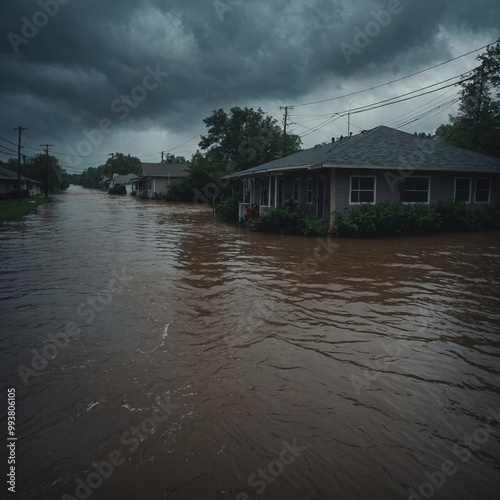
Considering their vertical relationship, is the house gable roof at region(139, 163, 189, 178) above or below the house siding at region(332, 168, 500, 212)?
above

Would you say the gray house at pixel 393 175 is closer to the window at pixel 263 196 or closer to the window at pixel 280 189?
the window at pixel 280 189

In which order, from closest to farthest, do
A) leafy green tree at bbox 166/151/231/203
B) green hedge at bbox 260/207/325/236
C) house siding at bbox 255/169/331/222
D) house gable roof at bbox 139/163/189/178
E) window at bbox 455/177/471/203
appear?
green hedge at bbox 260/207/325/236, house siding at bbox 255/169/331/222, window at bbox 455/177/471/203, leafy green tree at bbox 166/151/231/203, house gable roof at bbox 139/163/189/178

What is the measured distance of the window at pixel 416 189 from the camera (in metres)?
18.5

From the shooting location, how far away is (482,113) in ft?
112

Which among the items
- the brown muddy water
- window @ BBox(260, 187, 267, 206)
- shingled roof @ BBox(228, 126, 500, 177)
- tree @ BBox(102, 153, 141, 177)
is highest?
tree @ BBox(102, 153, 141, 177)

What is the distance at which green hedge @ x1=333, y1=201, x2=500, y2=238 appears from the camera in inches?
645

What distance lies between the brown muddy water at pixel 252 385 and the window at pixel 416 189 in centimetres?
Result: 991

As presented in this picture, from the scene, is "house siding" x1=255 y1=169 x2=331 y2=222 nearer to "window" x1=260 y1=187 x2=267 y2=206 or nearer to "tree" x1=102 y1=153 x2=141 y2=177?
"window" x1=260 y1=187 x2=267 y2=206

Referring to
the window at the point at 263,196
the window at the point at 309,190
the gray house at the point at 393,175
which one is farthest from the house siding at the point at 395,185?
the window at the point at 263,196

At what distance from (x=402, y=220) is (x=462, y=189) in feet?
16.8

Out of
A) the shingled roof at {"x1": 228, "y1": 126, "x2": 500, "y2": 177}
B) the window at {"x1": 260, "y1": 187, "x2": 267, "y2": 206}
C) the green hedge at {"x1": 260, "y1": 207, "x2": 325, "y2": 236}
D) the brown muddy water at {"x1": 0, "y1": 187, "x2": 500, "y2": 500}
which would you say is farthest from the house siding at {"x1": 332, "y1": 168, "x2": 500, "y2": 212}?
the window at {"x1": 260, "y1": 187, "x2": 267, "y2": 206}

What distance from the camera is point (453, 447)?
3.29 m

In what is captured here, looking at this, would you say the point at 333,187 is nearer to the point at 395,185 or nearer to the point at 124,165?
the point at 395,185

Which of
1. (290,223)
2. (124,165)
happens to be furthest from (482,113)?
(124,165)
